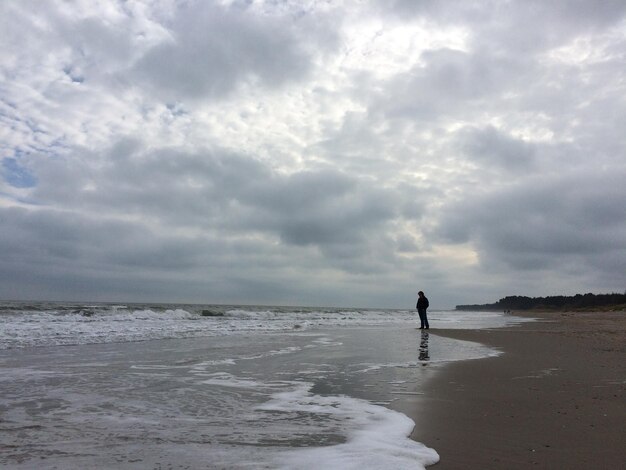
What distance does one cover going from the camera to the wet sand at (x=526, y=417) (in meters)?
3.81

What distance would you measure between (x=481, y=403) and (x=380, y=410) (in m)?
1.44

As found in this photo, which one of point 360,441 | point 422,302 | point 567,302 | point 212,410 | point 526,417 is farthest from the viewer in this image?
point 567,302

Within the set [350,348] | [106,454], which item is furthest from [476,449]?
[350,348]

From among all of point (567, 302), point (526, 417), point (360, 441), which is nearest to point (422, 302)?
point (526, 417)

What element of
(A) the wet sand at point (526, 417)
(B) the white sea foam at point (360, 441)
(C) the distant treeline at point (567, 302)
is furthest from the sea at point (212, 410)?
(C) the distant treeline at point (567, 302)

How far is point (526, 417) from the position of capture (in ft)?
16.9

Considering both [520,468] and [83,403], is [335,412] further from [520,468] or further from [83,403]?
[83,403]

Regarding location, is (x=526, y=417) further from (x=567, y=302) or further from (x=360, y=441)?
(x=567, y=302)

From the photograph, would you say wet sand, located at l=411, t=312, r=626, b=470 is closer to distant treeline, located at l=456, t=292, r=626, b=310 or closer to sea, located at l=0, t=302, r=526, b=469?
sea, located at l=0, t=302, r=526, b=469

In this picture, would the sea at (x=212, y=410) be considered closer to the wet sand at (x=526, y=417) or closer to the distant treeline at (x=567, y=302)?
the wet sand at (x=526, y=417)

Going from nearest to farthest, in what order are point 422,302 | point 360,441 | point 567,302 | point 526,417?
1. point 360,441
2. point 526,417
3. point 422,302
4. point 567,302

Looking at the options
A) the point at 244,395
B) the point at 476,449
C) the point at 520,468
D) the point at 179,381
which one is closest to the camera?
the point at 520,468

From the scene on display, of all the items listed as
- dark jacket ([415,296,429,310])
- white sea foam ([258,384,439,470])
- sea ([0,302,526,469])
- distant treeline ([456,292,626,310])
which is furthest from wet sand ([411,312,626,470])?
distant treeline ([456,292,626,310])

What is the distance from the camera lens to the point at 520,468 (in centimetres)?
353
